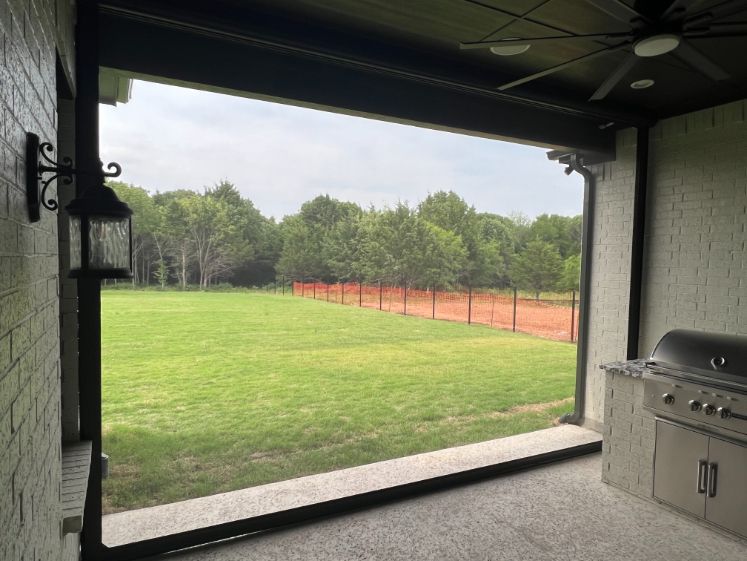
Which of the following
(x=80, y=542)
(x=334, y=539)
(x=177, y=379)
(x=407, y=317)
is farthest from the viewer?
(x=407, y=317)

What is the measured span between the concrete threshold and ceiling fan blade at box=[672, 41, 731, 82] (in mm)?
2576

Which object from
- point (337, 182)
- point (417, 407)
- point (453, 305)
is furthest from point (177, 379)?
point (337, 182)

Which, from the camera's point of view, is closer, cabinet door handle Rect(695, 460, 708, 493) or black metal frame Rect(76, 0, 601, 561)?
black metal frame Rect(76, 0, 601, 561)

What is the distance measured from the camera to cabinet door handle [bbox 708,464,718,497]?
97.2 inches

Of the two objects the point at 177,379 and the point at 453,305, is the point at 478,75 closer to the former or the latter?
the point at 177,379

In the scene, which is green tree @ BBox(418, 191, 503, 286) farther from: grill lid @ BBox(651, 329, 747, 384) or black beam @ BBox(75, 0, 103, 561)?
black beam @ BBox(75, 0, 103, 561)

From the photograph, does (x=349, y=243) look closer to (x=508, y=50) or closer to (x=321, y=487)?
(x=321, y=487)

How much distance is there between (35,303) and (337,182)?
20540 millimetres

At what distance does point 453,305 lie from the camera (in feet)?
44.6

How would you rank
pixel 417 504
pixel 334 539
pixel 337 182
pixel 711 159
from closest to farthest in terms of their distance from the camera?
pixel 334 539
pixel 417 504
pixel 711 159
pixel 337 182

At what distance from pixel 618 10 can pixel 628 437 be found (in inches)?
96.3

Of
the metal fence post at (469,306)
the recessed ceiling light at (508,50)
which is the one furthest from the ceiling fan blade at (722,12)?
the metal fence post at (469,306)

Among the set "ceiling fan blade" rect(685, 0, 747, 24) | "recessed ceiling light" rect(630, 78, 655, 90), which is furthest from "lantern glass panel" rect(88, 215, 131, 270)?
"recessed ceiling light" rect(630, 78, 655, 90)

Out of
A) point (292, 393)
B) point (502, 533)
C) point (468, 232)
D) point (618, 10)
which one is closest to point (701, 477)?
point (502, 533)
